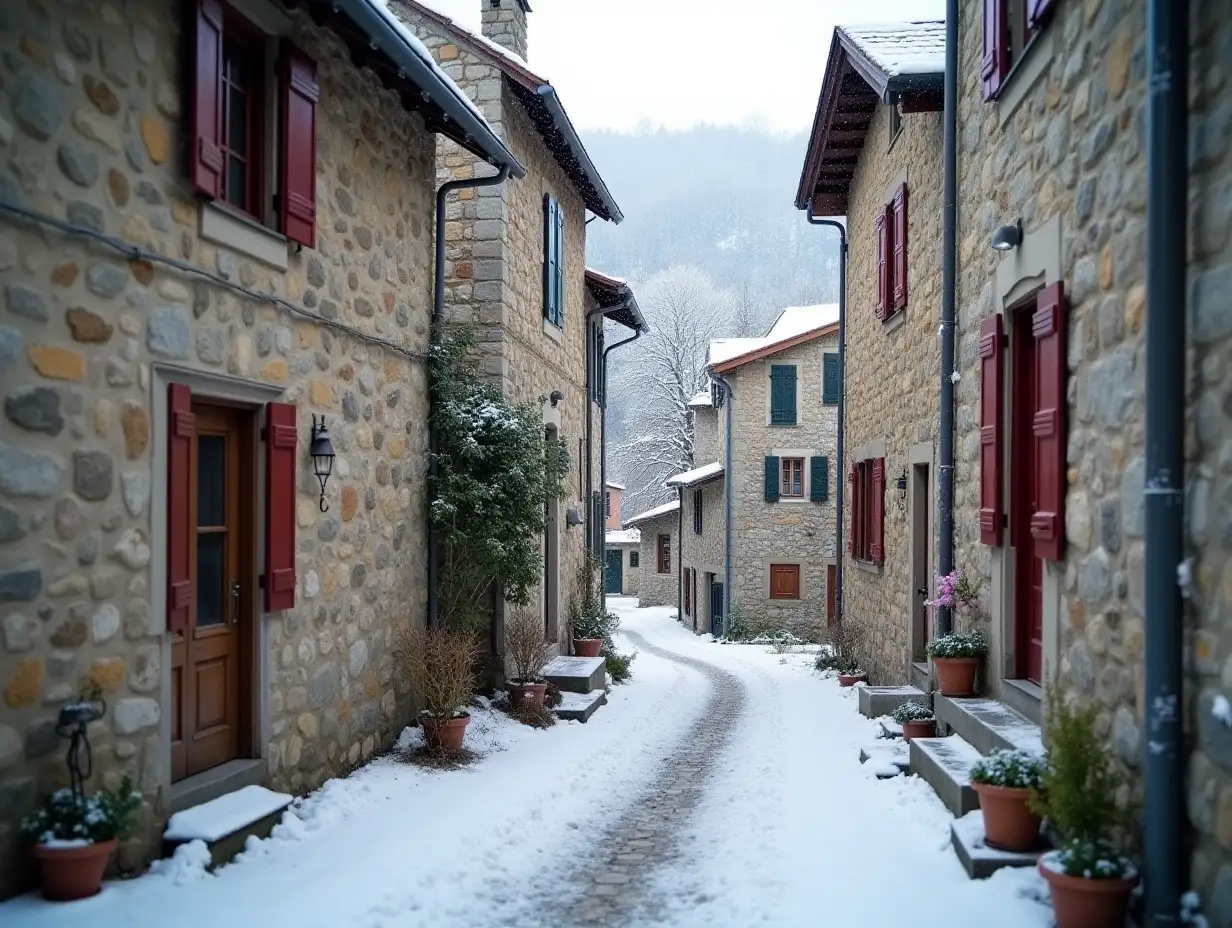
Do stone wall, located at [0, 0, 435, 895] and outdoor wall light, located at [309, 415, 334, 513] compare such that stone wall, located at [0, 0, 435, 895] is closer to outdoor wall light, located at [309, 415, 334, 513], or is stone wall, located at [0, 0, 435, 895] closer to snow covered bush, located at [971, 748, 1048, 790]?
outdoor wall light, located at [309, 415, 334, 513]

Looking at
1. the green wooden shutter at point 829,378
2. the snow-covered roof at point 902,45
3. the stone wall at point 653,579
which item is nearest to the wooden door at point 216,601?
the snow-covered roof at point 902,45

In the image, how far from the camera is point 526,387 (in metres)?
9.86

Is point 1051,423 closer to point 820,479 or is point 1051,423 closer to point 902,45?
point 902,45

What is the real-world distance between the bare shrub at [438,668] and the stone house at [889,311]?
378 cm

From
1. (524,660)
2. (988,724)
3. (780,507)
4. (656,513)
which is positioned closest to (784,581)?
(780,507)

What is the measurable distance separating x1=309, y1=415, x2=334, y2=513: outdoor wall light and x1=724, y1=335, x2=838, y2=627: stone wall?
1709 centimetres

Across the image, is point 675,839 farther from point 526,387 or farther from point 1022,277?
point 526,387

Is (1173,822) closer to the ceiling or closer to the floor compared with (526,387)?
closer to the floor

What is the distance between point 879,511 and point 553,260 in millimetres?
4469

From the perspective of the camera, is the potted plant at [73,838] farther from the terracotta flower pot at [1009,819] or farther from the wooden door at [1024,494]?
the wooden door at [1024,494]

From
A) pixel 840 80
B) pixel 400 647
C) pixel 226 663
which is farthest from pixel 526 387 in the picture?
pixel 226 663

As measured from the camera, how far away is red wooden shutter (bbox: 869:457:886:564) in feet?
32.9

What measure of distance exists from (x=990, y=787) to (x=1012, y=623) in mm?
1845

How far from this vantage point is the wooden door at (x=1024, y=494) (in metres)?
5.59
